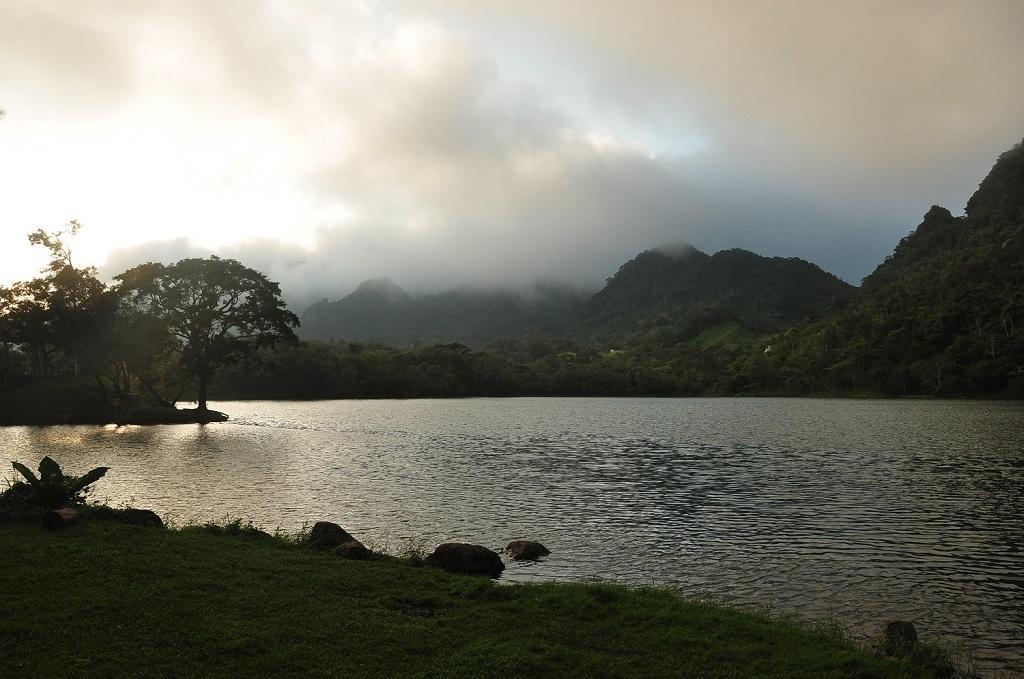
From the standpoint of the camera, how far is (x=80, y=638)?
11344 mm

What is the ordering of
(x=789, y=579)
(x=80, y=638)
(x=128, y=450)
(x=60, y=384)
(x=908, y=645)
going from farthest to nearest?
(x=60, y=384)
(x=128, y=450)
(x=789, y=579)
(x=908, y=645)
(x=80, y=638)

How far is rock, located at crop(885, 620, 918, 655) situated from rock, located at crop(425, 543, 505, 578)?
33.7 feet

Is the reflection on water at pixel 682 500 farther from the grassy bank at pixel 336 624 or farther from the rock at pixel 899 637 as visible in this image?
the grassy bank at pixel 336 624

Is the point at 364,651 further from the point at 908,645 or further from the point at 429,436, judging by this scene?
the point at 429,436

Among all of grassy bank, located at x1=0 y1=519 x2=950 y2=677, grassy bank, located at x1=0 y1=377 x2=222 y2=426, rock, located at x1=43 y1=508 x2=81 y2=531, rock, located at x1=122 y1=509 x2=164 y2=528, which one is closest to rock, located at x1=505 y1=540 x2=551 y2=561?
grassy bank, located at x1=0 y1=519 x2=950 y2=677

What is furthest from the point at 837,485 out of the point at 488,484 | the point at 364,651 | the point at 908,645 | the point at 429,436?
the point at 429,436

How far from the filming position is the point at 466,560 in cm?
1930

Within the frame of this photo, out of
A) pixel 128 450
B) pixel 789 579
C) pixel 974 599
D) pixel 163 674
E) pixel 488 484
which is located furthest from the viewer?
pixel 128 450

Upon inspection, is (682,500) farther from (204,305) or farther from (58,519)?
(204,305)

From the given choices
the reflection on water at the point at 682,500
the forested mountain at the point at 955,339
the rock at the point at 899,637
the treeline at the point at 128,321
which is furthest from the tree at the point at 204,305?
the forested mountain at the point at 955,339

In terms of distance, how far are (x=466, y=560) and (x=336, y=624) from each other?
6.93m

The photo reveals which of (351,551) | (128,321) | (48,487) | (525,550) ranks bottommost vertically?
(525,550)

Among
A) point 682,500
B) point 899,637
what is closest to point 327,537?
point 899,637

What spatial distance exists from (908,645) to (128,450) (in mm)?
53877
